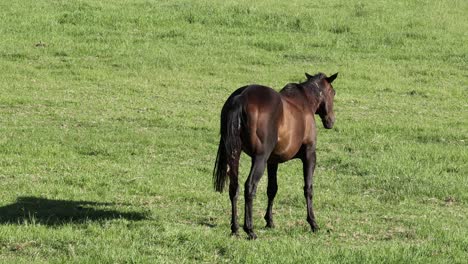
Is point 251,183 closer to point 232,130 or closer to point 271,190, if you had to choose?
point 232,130

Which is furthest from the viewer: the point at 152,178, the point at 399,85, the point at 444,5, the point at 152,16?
the point at 444,5

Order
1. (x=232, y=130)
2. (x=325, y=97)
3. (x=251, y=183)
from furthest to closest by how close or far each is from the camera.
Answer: (x=325, y=97), (x=251, y=183), (x=232, y=130)

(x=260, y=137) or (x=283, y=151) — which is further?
(x=283, y=151)

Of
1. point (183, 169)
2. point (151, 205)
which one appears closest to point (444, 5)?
point (183, 169)

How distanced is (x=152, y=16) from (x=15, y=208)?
1856 centimetres

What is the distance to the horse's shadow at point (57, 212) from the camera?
35.0ft

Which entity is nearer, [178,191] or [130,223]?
[130,223]

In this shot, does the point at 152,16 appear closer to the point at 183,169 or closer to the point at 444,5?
the point at 444,5

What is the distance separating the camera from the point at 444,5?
32.8 m

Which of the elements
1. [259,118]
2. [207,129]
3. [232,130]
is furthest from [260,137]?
[207,129]

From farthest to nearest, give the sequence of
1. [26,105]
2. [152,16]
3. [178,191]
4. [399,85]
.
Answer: [152,16]
[399,85]
[26,105]
[178,191]

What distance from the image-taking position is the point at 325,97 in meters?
11.7

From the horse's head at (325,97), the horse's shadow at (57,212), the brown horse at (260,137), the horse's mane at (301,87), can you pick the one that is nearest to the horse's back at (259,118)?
the brown horse at (260,137)

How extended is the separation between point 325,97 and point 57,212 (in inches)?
146
